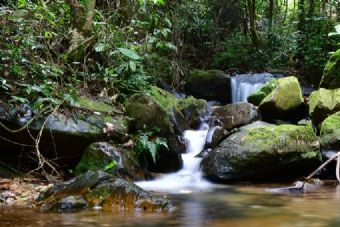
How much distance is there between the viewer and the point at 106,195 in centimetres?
454

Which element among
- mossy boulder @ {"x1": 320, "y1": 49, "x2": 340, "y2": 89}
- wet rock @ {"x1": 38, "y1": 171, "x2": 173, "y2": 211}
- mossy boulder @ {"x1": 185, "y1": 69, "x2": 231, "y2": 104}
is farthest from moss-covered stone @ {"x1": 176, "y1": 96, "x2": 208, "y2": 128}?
wet rock @ {"x1": 38, "y1": 171, "x2": 173, "y2": 211}

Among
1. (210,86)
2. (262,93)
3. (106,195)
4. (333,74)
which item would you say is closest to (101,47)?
(106,195)

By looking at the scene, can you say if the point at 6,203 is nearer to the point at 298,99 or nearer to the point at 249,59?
the point at 298,99

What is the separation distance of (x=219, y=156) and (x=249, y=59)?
8.20 m

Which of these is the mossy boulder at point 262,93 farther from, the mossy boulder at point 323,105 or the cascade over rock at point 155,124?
the cascade over rock at point 155,124

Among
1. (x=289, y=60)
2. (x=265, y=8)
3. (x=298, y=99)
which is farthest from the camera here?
(x=265, y=8)

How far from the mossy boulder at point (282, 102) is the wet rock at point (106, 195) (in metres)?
5.14

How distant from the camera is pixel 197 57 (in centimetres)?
1516

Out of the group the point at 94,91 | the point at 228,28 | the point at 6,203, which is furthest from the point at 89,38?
the point at 228,28

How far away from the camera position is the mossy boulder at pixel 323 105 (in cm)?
820

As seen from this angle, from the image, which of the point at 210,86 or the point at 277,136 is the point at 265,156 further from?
the point at 210,86

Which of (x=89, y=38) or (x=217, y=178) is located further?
(x=89, y=38)

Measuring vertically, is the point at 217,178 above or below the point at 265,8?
below

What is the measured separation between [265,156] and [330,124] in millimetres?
1474
